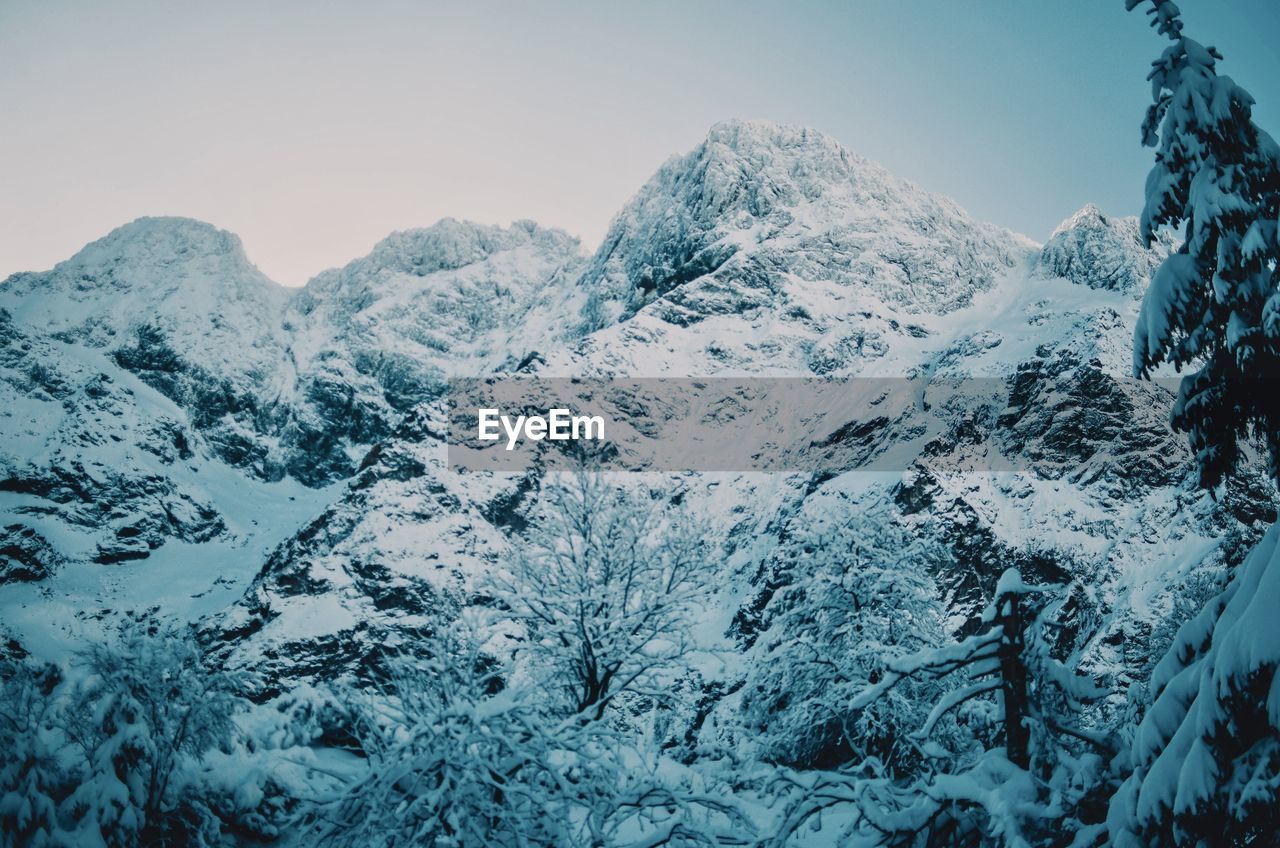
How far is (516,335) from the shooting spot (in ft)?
508

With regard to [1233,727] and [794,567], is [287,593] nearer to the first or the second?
[794,567]

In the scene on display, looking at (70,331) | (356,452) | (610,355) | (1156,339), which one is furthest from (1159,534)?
(70,331)

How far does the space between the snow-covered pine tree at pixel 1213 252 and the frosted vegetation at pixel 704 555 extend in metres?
0.03

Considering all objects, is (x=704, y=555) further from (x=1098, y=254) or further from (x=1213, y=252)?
(x=1098, y=254)

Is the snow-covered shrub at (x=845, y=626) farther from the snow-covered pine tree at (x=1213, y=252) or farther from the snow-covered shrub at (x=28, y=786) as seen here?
the snow-covered shrub at (x=28, y=786)

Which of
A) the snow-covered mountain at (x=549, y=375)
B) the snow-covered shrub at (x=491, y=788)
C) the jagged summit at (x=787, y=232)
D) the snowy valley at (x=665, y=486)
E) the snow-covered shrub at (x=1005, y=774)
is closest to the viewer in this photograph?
the snow-covered shrub at (x=1005, y=774)

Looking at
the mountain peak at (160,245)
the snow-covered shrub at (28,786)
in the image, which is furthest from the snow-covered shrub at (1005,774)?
the mountain peak at (160,245)

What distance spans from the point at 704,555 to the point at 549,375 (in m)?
78.7

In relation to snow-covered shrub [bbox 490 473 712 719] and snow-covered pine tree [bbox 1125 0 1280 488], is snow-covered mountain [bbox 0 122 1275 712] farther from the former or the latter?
snow-covered pine tree [bbox 1125 0 1280 488]

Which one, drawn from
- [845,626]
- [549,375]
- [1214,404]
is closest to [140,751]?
[1214,404]

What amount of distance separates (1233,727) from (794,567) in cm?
1359

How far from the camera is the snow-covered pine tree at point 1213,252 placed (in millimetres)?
4293

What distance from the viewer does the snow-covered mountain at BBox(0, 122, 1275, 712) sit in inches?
1857

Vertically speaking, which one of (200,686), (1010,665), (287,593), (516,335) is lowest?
(287,593)
